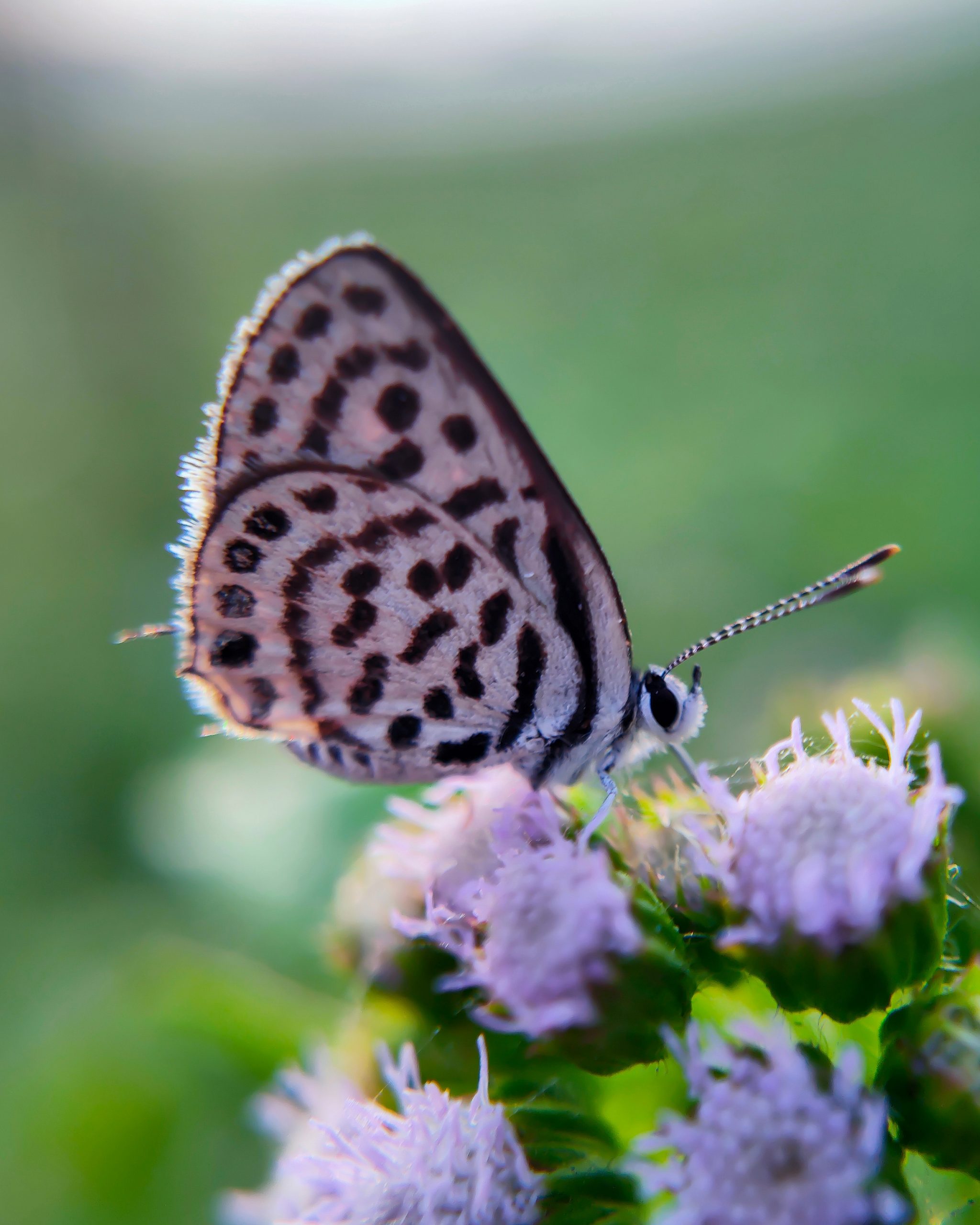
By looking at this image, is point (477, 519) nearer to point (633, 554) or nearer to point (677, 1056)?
point (677, 1056)

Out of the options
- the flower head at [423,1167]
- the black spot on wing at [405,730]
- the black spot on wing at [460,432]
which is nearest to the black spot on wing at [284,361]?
the black spot on wing at [460,432]

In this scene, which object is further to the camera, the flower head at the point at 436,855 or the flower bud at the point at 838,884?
the flower head at the point at 436,855

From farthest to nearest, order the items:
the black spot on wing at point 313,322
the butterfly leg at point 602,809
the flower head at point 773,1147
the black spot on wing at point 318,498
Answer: the black spot on wing at point 318,498 < the black spot on wing at point 313,322 < the butterfly leg at point 602,809 < the flower head at point 773,1147

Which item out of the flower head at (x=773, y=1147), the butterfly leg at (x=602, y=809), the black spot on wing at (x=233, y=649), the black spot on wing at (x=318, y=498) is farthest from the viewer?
the black spot on wing at (x=233, y=649)

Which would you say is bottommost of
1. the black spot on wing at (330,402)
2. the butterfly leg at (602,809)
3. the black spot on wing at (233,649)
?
the butterfly leg at (602,809)

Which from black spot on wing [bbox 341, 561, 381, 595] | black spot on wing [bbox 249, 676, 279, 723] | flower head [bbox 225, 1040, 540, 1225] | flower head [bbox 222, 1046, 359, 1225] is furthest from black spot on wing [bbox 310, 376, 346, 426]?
flower head [bbox 222, 1046, 359, 1225]

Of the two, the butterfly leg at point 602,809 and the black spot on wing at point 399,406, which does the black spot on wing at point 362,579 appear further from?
the butterfly leg at point 602,809
